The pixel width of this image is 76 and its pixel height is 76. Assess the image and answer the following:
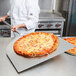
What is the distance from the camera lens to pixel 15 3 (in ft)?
5.36

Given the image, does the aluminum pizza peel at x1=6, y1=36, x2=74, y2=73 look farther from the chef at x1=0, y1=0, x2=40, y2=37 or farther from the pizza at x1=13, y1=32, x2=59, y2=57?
the chef at x1=0, y1=0, x2=40, y2=37

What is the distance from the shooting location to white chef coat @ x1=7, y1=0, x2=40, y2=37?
1566mm

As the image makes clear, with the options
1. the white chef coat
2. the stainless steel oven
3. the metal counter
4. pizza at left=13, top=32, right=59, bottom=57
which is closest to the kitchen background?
the stainless steel oven

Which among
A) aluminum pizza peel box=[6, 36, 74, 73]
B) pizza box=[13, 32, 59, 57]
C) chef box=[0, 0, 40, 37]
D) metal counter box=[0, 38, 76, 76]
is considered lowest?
metal counter box=[0, 38, 76, 76]

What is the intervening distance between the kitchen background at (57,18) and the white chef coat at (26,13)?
0.71 m

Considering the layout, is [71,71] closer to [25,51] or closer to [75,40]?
[25,51]

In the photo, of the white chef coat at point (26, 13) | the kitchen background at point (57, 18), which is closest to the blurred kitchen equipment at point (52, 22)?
the kitchen background at point (57, 18)

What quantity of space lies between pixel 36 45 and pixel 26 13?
769mm

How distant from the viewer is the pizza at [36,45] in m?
0.87

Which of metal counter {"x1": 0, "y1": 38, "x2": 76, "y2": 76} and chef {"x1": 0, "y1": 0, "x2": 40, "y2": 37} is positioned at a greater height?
chef {"x1": 0, "y1": 0, "x2": 40, "y2": 37}

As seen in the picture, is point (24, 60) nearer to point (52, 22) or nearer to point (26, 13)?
point (26, 13)

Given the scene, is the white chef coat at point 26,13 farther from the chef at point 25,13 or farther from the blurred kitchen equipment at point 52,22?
the blurred kitchen equipment at point 52,22

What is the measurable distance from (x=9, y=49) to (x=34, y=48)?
184mm

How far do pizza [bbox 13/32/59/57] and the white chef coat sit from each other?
1.60 feet
